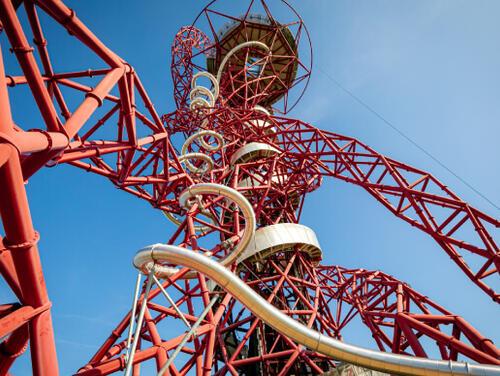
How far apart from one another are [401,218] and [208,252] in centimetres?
734

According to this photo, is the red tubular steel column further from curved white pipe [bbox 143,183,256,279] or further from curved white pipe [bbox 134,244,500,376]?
curved white pipe [bbox 143,183,256,279]

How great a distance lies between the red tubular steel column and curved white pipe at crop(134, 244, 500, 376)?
304 cm

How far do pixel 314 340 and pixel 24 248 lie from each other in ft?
16.2

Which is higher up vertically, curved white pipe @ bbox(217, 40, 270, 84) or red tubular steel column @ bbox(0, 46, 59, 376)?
curved white pipe @ bbox(217, 40, 270, 84)

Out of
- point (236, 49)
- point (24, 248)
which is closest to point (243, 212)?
point (24, 248)

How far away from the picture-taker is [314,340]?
634 cm

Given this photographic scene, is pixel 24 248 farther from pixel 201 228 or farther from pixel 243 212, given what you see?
pixel 201 228

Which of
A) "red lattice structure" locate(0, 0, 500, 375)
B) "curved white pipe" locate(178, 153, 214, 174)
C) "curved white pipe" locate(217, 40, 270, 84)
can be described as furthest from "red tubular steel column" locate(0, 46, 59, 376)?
"curved white pipe" locate(217, 40, 270, 84)

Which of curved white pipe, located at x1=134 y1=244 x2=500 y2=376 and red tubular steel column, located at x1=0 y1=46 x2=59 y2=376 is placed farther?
curved white pipe, located at x1=134 y1=244 x2=500 y2=376

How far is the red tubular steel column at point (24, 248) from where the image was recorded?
3.79m

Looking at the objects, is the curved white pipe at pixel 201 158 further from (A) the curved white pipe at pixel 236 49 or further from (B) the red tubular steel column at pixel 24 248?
(B) the red tubular steel column at pixel 24 248

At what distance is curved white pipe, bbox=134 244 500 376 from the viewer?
221 inches

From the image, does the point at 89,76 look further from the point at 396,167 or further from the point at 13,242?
the point at 396,167

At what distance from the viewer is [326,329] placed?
15.7 m
